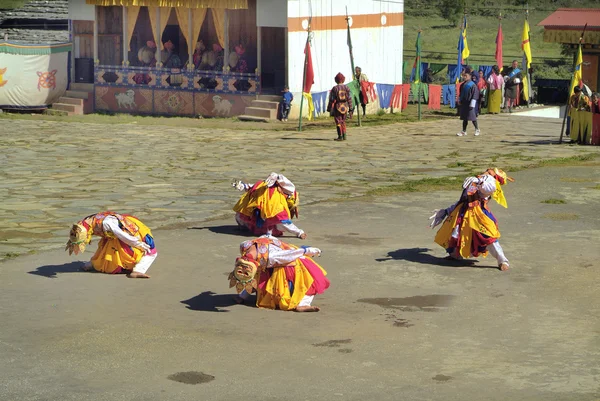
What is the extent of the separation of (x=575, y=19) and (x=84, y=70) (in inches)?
568

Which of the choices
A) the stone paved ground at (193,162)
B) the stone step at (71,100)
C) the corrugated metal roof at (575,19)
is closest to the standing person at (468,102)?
the stone paved ground at (193,162)

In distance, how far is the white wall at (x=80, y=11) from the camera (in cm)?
2953

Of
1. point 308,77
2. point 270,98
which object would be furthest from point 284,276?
point 270,98

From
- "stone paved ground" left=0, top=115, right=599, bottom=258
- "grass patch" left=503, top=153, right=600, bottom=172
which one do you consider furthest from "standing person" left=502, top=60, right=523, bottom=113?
"grass patch" left=503, top=153, right=600, bottom=172

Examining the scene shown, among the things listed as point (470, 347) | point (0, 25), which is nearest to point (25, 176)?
point (470, 347)

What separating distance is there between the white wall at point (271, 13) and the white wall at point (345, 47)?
21cm

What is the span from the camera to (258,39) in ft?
89.3

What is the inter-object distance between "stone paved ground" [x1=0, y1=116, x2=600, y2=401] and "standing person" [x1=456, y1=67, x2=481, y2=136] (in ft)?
17.8

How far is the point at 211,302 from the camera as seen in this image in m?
9.44

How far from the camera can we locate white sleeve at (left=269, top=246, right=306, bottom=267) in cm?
895

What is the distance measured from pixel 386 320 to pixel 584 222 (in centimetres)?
525

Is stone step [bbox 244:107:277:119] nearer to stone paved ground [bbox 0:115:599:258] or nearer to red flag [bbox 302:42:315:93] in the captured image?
red flag [bbox 302:42:315:93]

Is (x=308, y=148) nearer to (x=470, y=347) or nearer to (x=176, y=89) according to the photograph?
(x=176, y=89)

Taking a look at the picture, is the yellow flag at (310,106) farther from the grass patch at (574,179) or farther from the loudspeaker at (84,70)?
the grass patch at (574,179)
